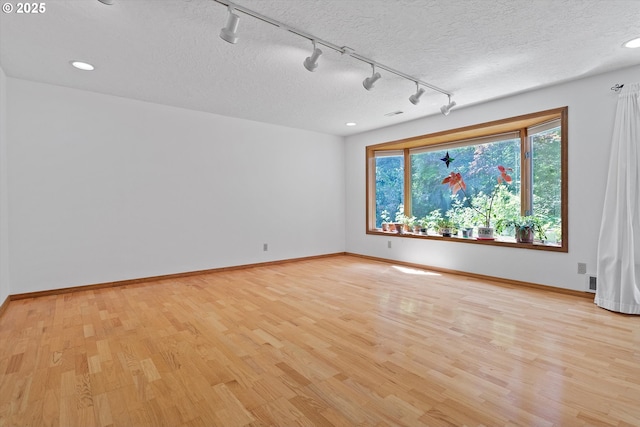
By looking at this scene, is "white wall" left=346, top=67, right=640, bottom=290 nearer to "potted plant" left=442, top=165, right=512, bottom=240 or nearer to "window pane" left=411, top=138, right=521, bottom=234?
"potted plant" left=442, top=165, right=512, bottom=240

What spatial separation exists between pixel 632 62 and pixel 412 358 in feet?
12.2

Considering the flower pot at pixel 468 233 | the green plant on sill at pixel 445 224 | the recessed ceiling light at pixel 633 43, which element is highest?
the recessed ceiling light at pixel 633 43

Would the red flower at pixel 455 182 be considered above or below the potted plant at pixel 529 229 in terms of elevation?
above

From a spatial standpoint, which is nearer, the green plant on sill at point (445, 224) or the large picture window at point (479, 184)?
the large picture window at point (479, 184)

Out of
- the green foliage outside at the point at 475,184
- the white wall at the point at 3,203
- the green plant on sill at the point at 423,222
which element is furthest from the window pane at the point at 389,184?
the white wall at the point at 3,203

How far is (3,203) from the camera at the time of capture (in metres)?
3.25

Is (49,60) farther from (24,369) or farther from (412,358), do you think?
(412,358)

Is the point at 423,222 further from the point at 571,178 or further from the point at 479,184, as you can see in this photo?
the point at 571,178

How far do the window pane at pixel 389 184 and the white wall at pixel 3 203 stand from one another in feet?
17.8

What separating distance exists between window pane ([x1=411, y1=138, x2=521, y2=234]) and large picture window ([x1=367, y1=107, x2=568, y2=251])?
1 cm

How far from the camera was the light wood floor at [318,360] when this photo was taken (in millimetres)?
1545

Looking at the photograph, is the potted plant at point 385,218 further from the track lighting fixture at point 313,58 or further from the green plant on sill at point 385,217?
the track lighting fixture at point 313,58

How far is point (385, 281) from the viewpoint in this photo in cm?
420

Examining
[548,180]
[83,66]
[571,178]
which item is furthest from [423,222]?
[83,66]
